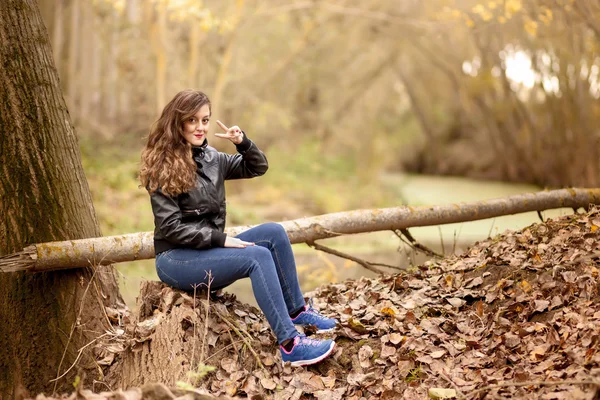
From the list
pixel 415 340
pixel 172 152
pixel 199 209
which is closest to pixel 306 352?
pixel 415 340

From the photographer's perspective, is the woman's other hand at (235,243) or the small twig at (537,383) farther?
the woman's other hand at (235,243)

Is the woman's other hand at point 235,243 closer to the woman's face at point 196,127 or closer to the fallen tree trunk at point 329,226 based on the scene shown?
the woman's face at point 196,127

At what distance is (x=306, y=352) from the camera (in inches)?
152

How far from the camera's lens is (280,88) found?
20.3m

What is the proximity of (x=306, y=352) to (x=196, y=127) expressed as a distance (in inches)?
65.3

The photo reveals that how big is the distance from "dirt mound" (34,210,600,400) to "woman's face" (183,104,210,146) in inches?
40.9

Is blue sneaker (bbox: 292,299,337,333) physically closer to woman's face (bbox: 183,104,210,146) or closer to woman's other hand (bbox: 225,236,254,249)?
woman's other hand (bbox: 225,236,254,249)

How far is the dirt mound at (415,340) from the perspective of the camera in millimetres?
3592

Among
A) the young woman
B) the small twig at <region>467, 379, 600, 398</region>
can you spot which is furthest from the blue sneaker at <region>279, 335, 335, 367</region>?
the small twig at <region>467, 379, 600, 398</region>

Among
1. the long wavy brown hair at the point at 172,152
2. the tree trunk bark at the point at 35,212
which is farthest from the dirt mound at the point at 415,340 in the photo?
the long wavy brown hair at the point at 172,152

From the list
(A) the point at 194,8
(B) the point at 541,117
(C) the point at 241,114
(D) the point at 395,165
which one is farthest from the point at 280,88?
(A) the point at 194,8

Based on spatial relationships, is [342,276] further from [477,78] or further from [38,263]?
[477,78]

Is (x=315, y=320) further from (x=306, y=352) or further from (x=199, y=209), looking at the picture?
(x=199, y=209)

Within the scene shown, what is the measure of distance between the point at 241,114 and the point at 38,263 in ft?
43.8
